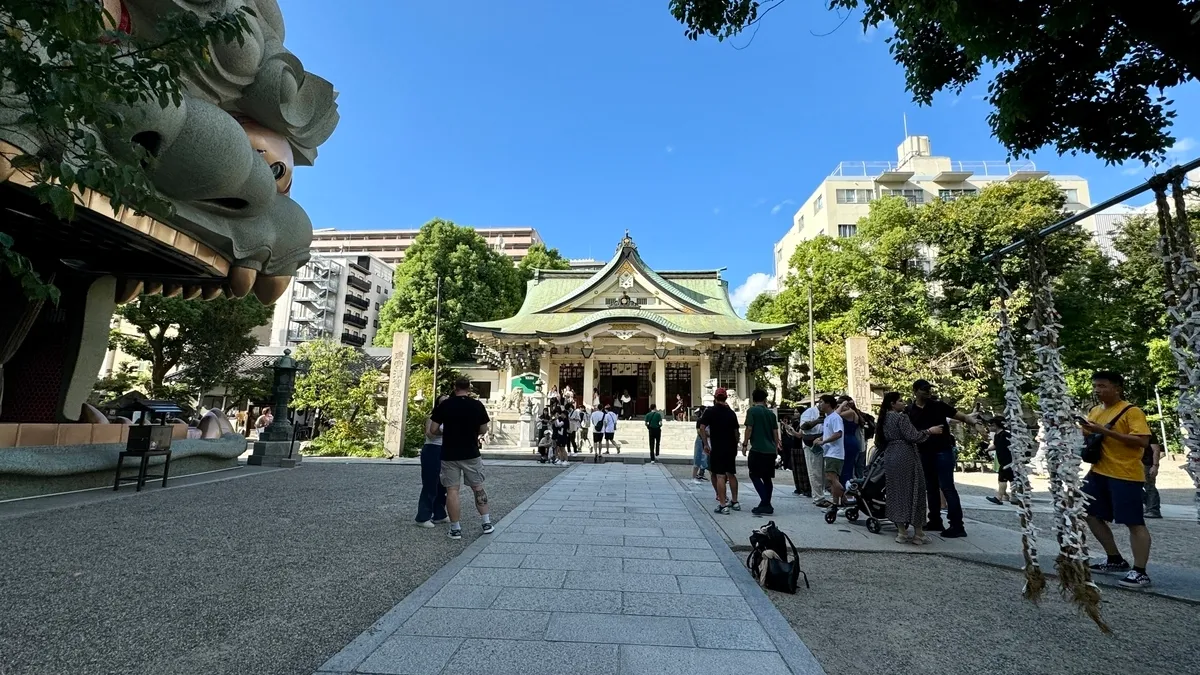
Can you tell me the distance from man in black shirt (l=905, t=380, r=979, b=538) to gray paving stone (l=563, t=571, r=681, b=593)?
3.27 metres

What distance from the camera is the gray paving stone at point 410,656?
242 cm

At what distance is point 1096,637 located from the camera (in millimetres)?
3039

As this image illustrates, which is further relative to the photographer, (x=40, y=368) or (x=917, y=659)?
(x=40, y=368)

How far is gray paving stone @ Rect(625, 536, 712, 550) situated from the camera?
4902 millimetres

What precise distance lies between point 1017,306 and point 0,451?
2438cm

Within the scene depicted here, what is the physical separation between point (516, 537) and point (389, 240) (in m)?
73.6

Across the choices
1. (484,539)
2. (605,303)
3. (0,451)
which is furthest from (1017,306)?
(0,451)

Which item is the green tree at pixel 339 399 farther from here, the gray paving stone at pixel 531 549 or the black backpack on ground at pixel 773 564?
the black backpack on ground at pixel 773 564

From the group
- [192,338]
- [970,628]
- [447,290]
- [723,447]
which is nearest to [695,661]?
[970,628]

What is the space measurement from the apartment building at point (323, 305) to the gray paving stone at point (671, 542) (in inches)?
1866

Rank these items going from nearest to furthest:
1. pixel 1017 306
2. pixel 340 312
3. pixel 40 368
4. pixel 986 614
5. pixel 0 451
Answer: pixel 986 614
pixel 0 451
pixel 40 368
pixel 1017 306
pixel 340 312

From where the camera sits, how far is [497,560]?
4.33 meters

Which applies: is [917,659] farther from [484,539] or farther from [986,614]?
[484,539]

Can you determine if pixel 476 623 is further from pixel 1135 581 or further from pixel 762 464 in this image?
pixel 1135 581
